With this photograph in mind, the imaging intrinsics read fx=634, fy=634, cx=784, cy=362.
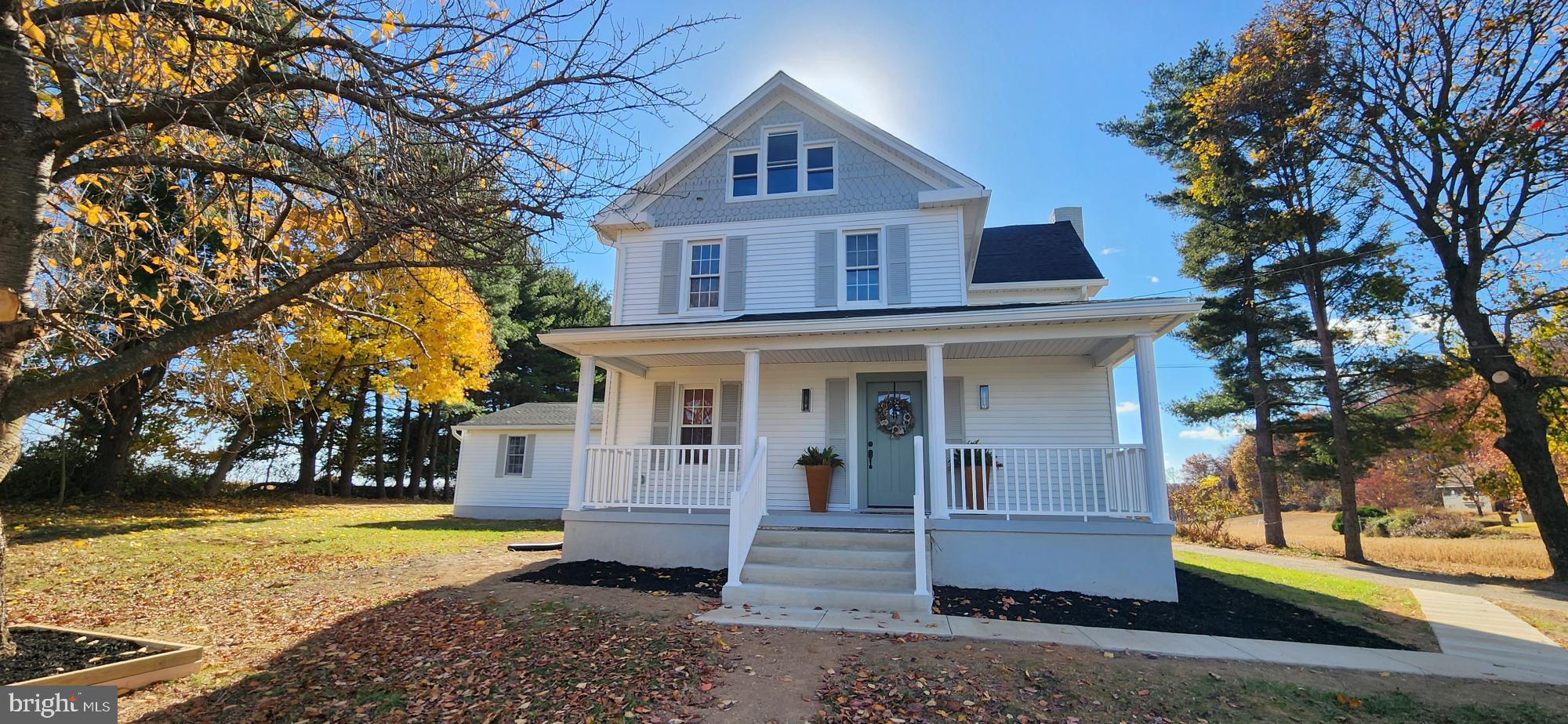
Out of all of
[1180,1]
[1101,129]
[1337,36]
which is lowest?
[1180,1]

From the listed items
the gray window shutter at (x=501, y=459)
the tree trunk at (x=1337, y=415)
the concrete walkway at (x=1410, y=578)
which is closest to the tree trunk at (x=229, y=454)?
the gray window shutter at (x=501, y=459)

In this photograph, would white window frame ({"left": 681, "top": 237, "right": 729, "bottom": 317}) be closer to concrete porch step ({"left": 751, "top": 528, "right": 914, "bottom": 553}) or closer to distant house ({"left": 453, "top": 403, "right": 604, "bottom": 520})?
concrete porch step ({"left": 751, "top": 528, "right": 914, "bottom": 553})

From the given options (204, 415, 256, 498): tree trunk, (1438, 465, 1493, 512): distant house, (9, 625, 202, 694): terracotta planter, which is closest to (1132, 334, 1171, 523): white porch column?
(9, 625, 202, 694): terracotta planter

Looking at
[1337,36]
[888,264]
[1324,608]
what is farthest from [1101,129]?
[1324,608]

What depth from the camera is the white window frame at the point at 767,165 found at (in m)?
11.0

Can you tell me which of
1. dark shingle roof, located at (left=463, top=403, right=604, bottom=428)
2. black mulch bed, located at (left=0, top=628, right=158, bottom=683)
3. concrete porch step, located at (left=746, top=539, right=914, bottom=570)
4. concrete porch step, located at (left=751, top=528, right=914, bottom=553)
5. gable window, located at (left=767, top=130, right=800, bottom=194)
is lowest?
black mulch bed, located at (left=0, top=628, right=158, bottom=683)

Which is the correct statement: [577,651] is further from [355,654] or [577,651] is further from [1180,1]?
[1180,1]

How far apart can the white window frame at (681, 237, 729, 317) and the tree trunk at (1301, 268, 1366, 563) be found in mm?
13951

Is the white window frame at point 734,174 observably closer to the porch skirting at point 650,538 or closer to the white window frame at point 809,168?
the white window frame at point 809,168

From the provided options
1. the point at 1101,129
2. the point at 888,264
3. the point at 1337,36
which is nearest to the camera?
the point at 888,264

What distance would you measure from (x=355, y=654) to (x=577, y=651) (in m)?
1.70

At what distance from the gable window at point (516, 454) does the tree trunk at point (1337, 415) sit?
65.6ft

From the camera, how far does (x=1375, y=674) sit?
4.77 metres

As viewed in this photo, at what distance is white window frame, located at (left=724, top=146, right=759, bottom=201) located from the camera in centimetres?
1112
